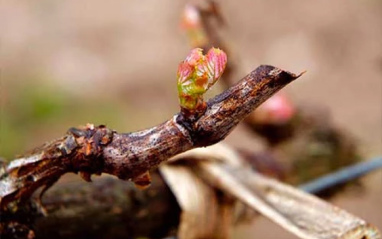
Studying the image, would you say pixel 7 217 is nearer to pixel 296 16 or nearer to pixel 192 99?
pixel 192 99

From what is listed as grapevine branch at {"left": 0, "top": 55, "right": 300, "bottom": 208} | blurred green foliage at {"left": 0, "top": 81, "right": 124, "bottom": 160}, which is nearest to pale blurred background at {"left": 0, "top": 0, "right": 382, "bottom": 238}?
blurred green foliage at {"left": 0, "top": 81, "right": 124, "bottom": 160}

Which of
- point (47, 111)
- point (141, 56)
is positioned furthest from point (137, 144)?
point (141, 56)

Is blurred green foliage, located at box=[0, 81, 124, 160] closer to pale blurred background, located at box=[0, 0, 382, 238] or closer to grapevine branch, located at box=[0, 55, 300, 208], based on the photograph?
pale blurred background, located at box=[0, 0, 382, 238]

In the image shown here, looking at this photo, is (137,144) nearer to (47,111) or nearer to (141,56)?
(47,111)

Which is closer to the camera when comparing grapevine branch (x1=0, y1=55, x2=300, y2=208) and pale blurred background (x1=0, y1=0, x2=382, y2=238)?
grapevine branch (x1=0, y1=55, x2=300, y2=208)

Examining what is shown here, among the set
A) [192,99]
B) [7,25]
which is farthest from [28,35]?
[192,99]

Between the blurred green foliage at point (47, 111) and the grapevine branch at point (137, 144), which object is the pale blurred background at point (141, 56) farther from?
the grapevine branch at point (137, 144)

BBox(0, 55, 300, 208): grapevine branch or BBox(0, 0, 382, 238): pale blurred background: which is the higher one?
BBox(0, 0, 382, 238): pale blurred background

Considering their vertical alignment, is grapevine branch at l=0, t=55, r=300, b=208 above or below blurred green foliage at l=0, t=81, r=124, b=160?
below
